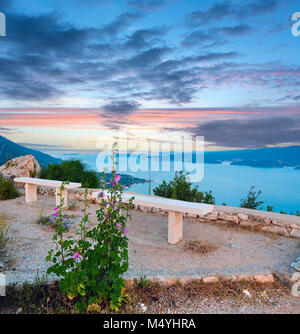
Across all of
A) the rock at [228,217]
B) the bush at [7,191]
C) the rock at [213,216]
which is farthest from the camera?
the bush at [7,191]

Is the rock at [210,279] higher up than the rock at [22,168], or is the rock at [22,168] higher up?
the rock at [22,168]

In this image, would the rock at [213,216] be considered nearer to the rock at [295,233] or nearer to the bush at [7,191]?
the rock at [295,233]

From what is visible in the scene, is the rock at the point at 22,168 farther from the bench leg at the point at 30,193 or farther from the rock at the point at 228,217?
the rock at the point at 228,217

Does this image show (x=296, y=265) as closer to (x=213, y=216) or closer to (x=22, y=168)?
(x=213, y=216)

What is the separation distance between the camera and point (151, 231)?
5410 millimetres

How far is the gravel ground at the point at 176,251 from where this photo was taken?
11.8 feet

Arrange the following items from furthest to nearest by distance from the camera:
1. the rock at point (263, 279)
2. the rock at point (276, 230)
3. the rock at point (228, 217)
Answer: the rock at point (228, 217) < the rock at point (276, 230) < the rock at point (263, 279)

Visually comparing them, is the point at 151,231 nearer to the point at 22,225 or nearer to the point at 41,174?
the point at 22,225

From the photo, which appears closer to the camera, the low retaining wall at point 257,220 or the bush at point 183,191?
the low retaining wall at point 257,220

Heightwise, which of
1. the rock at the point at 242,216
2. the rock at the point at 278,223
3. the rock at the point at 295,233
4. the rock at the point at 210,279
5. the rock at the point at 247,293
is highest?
the rock at the point at 242,216

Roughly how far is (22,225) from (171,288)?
3.60 metres

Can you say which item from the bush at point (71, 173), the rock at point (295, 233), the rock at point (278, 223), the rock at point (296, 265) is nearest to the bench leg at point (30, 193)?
the bush at point (71, 173)

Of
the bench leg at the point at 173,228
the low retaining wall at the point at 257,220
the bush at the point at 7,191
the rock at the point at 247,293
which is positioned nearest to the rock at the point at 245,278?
the rock at the point at 247,293

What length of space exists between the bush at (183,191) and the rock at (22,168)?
14.5 feet
